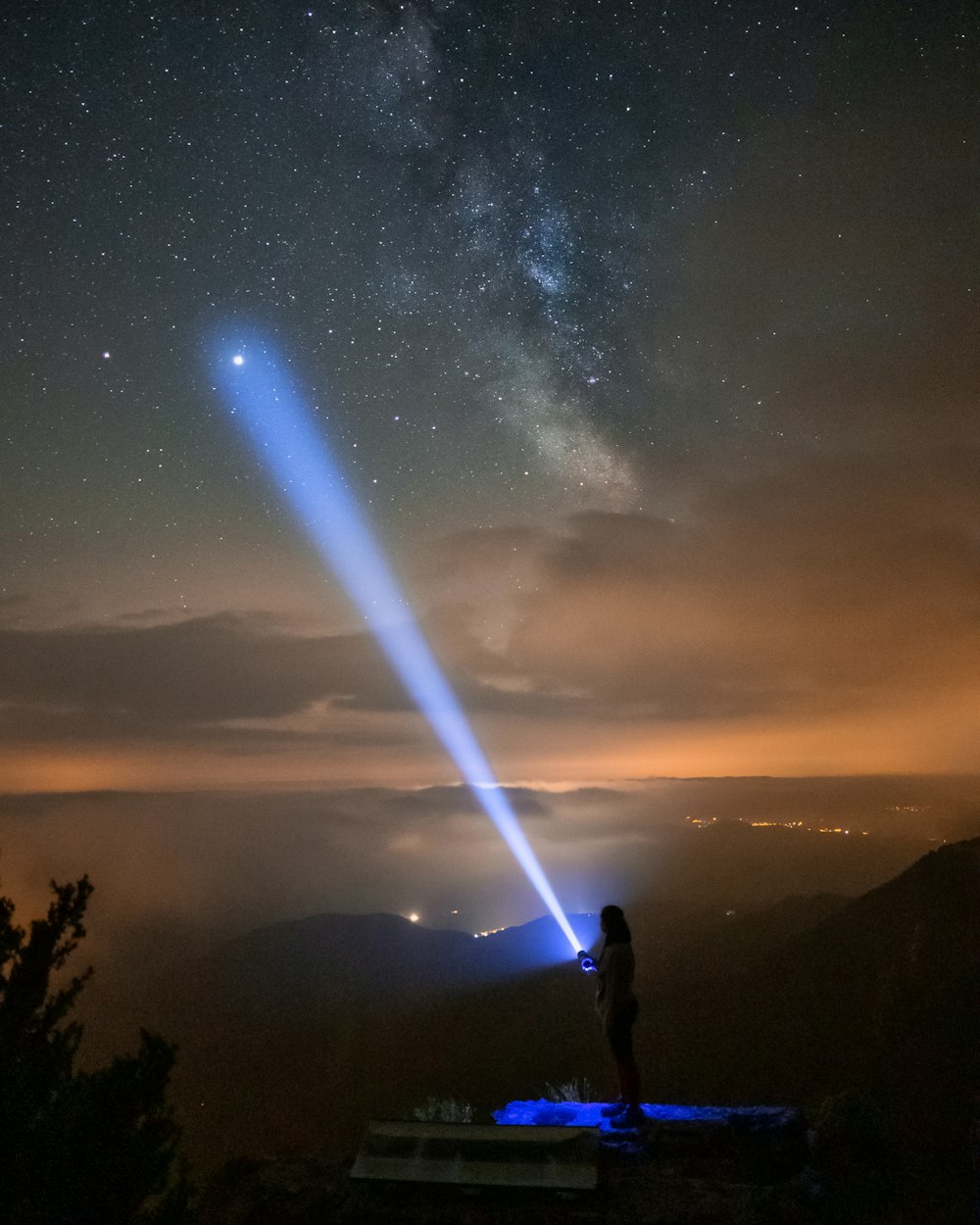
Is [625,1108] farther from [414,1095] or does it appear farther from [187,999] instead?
[187,999]

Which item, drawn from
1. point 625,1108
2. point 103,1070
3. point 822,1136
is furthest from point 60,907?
point 822,1136

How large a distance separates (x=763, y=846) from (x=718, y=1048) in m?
66.5

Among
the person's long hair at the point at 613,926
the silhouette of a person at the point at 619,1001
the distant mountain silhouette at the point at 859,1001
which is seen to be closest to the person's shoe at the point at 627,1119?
the silhouette of a person at the point at 619,1001

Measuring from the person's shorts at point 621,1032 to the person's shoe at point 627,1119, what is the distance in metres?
0.41

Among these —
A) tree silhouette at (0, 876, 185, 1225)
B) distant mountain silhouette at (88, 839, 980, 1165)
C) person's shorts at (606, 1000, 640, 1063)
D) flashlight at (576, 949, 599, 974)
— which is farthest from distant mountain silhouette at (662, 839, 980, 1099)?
tree silhouette at (0, 876, 185, 1225)

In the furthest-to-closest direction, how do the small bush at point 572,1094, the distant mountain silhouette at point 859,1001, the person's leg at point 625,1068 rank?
1. the distant mountain silhouette at point 859,1001
2. the small bush at point 572,1094
3. the person's leg at point 625,1068

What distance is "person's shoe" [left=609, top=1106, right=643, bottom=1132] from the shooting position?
6.97m

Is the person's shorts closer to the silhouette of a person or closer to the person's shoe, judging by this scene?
the silhouette of a person

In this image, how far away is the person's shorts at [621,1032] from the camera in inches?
283

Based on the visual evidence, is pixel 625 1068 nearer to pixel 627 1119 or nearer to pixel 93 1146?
pixel 627 1119

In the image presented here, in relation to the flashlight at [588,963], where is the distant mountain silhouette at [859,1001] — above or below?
below

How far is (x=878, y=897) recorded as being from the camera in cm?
3294

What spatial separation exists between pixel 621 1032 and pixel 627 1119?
74cm

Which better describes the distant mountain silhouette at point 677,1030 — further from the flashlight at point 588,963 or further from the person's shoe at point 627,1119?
the flashlight at point 588,963
